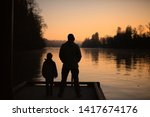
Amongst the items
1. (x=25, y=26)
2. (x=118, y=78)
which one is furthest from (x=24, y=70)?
(x=25, y=26)

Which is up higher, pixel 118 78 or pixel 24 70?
pixel 118 78

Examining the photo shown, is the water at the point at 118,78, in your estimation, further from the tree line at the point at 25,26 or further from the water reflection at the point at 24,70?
the tree line at the point at 25,26

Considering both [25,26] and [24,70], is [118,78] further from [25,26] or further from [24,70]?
[25,26]

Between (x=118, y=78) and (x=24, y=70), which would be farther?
(x=24, y=70)

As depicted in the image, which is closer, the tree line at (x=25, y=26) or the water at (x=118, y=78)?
the water at (x=118, y=78)

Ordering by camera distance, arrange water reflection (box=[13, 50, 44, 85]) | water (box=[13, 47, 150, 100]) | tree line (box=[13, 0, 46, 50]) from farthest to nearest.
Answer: tree line (box=[13, 0, 46, 50]), water reflection (box=[13, 50, 44, 85]), water (box=[13, 47, 150, 100])

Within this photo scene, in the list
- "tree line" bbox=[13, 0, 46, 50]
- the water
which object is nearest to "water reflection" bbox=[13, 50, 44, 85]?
the water

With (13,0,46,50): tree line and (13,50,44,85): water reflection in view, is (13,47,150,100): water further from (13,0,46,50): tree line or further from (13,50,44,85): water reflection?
(13,0,46,50): tree line

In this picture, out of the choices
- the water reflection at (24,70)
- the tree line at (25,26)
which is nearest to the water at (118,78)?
the water reflection at (24,70)

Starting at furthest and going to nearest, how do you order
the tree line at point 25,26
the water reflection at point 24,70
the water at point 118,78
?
the tree line at point 25,26 → the water reflection at point 24,70 → the water at point 118,78

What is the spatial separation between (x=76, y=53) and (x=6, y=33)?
3.45m

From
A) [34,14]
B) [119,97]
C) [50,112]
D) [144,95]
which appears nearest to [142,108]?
[50,112]

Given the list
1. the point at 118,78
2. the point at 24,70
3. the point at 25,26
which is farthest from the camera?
the point at 25,26

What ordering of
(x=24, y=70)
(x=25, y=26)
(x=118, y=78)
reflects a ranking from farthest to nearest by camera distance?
(x=25, y=26)
(x=24, y=70)
(x=118, y=78)
